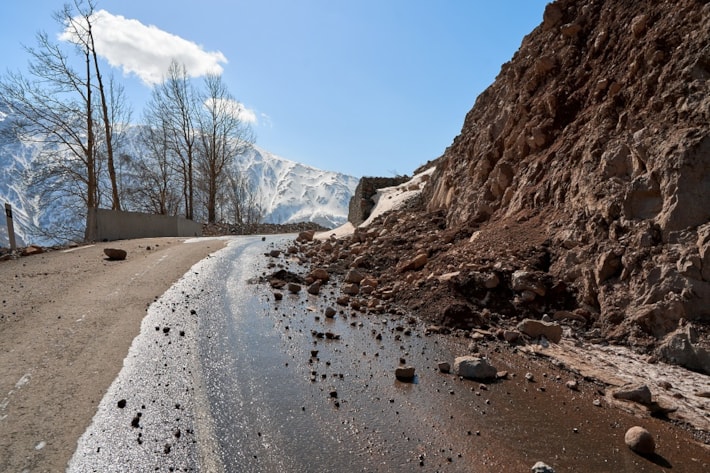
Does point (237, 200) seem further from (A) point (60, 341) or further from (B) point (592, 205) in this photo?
(B) point (592, 205)

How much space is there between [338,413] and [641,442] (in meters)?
2.15

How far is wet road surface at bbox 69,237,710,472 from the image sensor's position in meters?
2.85

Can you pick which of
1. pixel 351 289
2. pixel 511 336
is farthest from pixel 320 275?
pixel 511 336

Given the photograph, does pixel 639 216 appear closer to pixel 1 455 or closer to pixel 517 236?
pixel 517 236

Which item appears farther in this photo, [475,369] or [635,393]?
[475,369]

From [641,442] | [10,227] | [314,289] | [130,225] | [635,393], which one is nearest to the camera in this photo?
[641,442]

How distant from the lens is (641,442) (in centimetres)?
298

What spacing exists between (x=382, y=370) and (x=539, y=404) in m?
1.47

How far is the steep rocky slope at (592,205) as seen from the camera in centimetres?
481

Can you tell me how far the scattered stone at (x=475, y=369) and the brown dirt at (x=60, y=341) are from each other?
316cm

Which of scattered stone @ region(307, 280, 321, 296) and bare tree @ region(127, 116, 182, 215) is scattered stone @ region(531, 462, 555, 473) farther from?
bare tree @ region(127, 116, 182, 215)

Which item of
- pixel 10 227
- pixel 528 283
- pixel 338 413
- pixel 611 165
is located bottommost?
pixel 338 413

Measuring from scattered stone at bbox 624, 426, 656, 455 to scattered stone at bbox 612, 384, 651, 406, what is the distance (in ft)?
2.04

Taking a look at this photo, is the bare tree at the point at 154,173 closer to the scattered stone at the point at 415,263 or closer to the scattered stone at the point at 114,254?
the scattered stone at the point at 114,254
